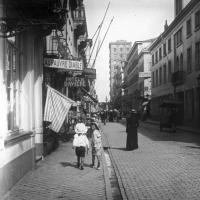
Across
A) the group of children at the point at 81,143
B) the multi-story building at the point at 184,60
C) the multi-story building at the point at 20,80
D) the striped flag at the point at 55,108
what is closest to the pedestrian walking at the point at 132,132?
the multi-story building at the point at 20,80

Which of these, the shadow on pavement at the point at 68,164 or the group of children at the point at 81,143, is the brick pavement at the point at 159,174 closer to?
the group of children at the point at 81,143

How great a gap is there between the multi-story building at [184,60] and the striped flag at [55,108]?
64.6 feet

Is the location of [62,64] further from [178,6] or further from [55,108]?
[178,6]

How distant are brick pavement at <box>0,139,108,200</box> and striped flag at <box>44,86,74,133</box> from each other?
4.12ft

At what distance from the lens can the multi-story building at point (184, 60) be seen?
31.9 meters

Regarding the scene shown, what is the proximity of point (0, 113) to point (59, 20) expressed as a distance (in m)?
3.13

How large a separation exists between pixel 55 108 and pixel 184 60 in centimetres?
2656

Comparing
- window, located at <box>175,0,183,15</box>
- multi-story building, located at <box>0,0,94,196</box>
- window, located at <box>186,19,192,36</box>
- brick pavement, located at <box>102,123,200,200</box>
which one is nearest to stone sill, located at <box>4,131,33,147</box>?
multi-story building, located at <box>0,0,94,196</box>

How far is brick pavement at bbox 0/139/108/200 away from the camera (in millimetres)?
7200

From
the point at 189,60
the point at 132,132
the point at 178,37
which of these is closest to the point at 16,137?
the point at 132,132

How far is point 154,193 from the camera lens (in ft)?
24.2

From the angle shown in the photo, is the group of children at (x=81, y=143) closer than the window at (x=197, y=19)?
Yes

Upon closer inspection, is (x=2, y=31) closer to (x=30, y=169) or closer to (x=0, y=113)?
(x=0, y=113)

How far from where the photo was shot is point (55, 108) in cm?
1127
